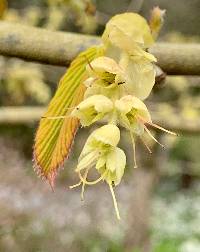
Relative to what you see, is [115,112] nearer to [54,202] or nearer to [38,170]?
[38,170]

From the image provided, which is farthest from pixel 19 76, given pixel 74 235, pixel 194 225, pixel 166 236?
pixel 194 225

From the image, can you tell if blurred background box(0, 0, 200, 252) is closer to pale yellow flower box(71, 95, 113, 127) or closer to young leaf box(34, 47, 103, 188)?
young leaf box(34, 47, 103, 188)

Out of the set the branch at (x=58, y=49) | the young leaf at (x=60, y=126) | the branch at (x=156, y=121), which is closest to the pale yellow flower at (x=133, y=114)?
the young leaf at (x=60, y=126)

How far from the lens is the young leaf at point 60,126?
0.66 m


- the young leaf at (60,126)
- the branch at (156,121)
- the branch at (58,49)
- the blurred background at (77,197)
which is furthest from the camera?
the blurred background at (77,197)

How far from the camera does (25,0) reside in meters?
8.18

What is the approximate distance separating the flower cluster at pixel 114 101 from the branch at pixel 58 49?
Answer: 0.70ft

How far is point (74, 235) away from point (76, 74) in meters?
4.74

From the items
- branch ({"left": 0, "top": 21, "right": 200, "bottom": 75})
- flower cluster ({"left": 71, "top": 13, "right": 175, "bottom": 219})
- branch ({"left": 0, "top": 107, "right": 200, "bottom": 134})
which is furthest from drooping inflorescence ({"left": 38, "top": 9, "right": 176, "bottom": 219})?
branch ({"left": 0, "top": 107, "right": 200, "bottom": 134})

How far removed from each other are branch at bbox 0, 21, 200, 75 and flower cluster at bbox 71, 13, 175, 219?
214 mm

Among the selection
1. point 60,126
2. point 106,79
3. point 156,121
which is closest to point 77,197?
point 156,121

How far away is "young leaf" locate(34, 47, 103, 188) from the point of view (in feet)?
2.15

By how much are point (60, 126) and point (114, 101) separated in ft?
0.41

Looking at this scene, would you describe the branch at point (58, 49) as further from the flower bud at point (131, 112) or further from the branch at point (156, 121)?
the branch at point (156, 121)
